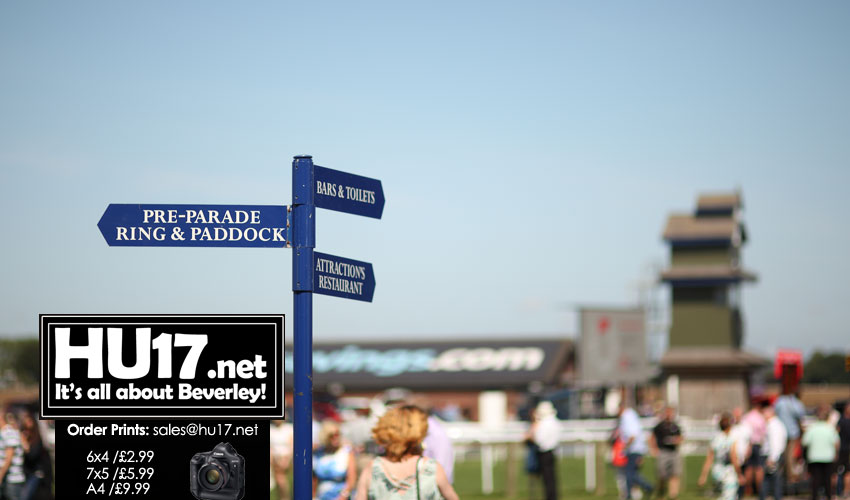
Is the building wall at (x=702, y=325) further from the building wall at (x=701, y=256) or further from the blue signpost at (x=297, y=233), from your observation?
the blue signpost at (x=297, y=233)

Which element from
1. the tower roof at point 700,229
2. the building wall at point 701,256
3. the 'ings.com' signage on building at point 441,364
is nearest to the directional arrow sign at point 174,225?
the tower roof at point 700,229

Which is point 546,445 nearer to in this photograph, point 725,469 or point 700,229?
point 725,469

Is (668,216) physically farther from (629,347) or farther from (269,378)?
(269,378)

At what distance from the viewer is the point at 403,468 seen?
26.1 ft

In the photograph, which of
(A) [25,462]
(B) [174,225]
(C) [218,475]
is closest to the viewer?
(C) [218,475]

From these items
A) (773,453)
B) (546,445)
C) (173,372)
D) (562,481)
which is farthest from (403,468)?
(562,481)

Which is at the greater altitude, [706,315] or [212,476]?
[706,315]

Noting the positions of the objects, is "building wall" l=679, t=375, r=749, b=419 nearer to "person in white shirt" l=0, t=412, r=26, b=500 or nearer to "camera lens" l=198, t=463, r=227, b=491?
"person in white shirt" l=0, t=412, r=26, b=500

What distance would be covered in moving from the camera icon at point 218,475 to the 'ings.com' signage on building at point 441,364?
5652 centimetres

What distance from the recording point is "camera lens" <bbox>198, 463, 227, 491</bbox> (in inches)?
288

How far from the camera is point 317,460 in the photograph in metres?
14.0

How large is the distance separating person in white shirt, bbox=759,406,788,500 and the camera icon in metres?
11.9

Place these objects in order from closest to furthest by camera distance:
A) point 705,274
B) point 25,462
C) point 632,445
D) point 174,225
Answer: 1. point 174,225
2. point 25,462
3. point 632,445
4. point 705,274

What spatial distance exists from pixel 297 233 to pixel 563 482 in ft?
65.4
